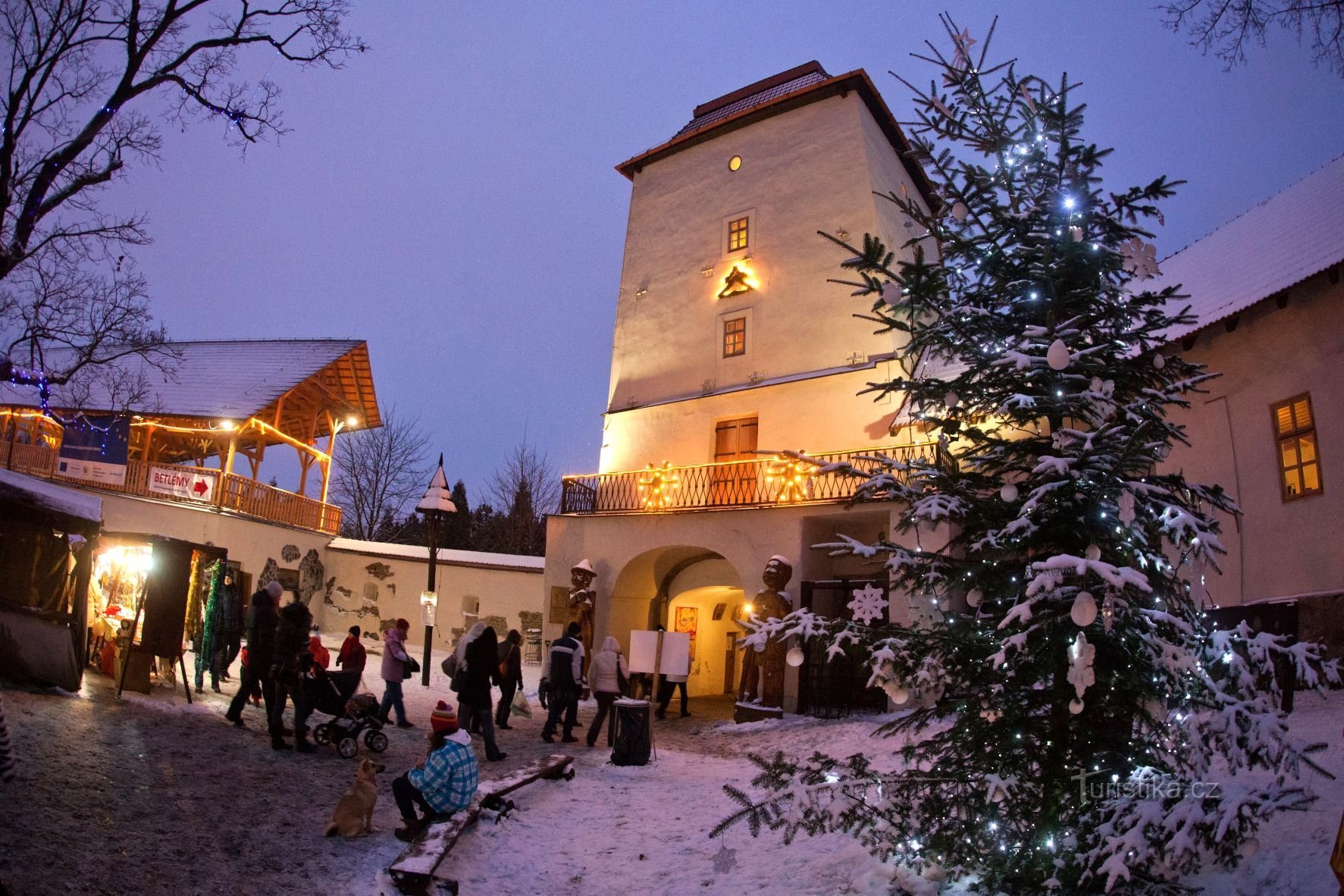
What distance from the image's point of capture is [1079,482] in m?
4.67

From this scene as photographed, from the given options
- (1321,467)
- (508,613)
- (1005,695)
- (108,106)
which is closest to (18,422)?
(508,613)

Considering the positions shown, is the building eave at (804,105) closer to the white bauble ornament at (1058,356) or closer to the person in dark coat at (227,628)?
the white bauble ornament at (1058,356)

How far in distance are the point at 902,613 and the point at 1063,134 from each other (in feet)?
33.6

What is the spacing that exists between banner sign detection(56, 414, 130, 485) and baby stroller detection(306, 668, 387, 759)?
15971 millimetres

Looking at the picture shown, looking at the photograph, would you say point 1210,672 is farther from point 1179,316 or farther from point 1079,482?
point 1179,316

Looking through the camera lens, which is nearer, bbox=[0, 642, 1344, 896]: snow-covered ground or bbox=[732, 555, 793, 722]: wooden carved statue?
bbox=[0, 642, 1344, 896]: snow-covered ground

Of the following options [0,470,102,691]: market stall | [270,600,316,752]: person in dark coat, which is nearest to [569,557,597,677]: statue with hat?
[270,600,316,752]: person in dark coat

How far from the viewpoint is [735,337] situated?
19.6 meters

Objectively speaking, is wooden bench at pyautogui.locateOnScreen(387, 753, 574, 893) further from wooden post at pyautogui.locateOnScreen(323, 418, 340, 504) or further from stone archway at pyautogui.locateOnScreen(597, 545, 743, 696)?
wooden post at pyautogui.locateOnScreen(323, 418, 340, 504)

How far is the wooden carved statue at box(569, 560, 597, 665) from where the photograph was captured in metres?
17.8

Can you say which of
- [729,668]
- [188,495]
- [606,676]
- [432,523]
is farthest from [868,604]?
[188,495]

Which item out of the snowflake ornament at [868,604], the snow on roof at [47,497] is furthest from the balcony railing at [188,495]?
the snowflake ornament at [868,604]

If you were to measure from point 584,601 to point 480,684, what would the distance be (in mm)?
7986

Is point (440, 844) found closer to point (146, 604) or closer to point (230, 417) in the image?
point (146, 604)
